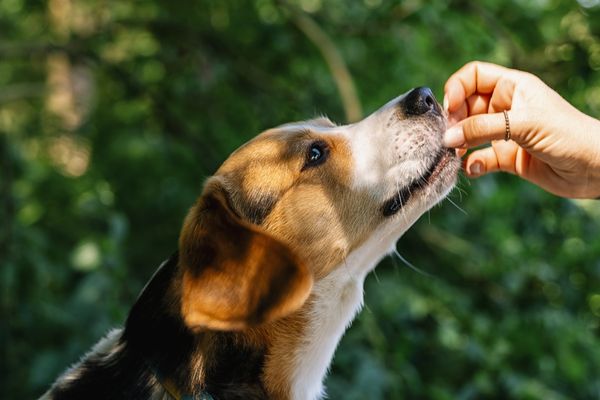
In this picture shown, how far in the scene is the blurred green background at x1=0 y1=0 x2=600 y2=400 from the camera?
466 centimetres

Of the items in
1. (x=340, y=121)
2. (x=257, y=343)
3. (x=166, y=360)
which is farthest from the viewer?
(x=340, y=121)

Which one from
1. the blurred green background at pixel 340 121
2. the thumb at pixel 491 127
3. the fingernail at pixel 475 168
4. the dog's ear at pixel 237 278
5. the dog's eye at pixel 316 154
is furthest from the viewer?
the blurred green background at pixel 340 121

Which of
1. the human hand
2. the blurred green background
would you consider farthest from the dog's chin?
the blurred green background

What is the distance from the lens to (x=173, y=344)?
8.70 ft

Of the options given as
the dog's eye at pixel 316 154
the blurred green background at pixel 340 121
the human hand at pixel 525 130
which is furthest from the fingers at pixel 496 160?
the blurred green background at pixel 340 121

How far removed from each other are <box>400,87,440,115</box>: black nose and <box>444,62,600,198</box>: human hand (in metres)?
0.08

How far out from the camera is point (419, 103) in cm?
297

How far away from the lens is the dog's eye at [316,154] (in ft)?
9.95

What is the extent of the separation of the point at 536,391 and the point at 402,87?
7.41 ft

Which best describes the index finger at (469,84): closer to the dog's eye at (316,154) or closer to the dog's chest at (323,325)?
the dog's eye at (316,154)

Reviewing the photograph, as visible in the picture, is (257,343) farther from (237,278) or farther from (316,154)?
(316,154)

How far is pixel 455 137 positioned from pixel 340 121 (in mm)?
2461

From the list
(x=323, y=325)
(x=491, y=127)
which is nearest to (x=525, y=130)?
(x=491, y=127)

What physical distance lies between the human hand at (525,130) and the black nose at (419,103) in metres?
0.08
